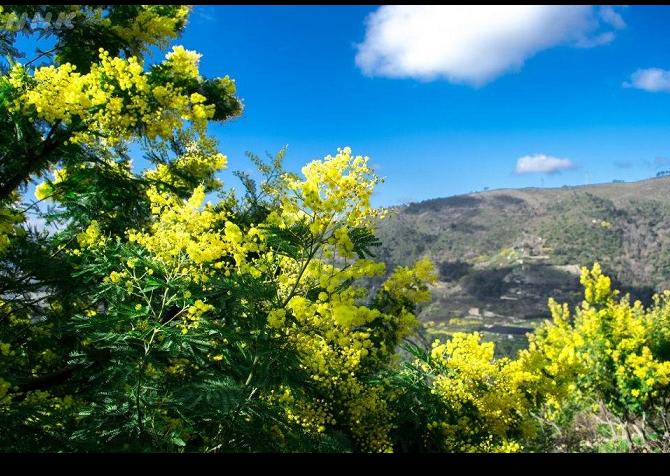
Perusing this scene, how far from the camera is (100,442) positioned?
3369 millimetres

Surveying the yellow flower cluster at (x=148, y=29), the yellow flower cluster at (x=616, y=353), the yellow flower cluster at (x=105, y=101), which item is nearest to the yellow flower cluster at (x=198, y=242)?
the yellow flower cluster at (x=105, y=101)

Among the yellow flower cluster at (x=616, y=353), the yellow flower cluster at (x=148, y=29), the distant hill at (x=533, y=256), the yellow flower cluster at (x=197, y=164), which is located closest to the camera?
the yellow flower cluster at (x=148, y=29)

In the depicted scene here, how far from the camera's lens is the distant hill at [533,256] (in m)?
126

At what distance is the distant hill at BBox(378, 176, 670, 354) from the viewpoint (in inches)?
4946

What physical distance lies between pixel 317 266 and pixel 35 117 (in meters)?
3.18

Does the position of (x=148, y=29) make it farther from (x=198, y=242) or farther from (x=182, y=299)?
(x=182, y=299)

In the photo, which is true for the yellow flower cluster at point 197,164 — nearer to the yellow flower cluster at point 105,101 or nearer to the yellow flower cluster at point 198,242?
the yellow flower cluster at point 105,101

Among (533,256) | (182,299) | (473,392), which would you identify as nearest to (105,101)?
(182,299)

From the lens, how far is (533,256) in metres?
153

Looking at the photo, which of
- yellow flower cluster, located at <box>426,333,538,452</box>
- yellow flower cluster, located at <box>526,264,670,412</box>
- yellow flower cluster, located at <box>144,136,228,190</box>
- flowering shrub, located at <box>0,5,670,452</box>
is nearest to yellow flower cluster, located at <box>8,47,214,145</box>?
flowering shrub, located at <box>0,5,670,452</box>

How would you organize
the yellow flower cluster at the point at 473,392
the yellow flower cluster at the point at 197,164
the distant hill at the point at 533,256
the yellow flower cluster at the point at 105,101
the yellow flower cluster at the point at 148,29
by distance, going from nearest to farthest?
the yellow flower cluster at the point at 105,101 → the yellow flower cluster at the point at 148,29 → the yellow flower cluster at the point at 473,392 → the yellow flower cluster at the point at 197,164 → the distant hill at the point at 533,256

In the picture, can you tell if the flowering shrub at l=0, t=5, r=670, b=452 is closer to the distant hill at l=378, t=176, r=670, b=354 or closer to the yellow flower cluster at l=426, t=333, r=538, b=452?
the yellow flower cluster at l=426, t=333, r=538, b=452
